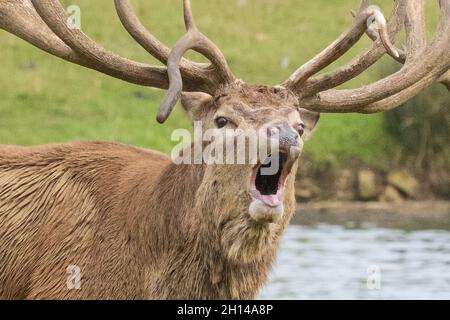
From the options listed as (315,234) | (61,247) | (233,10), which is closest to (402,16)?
(61,247)

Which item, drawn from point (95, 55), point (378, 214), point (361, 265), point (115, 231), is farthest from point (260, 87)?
point (378, 214)

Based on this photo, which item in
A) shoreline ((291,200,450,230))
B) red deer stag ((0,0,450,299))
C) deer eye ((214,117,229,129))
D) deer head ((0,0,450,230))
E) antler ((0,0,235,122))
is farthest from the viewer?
shoreline ((291,200,450,230))

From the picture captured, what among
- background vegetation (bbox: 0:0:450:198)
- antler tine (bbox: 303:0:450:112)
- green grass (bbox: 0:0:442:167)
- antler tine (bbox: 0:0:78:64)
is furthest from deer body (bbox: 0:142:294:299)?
background vegetation (bbox: 0:0:450:198)

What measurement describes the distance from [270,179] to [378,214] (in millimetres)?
14214

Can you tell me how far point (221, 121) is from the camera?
8.70 m

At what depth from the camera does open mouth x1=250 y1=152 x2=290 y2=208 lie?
328 inches

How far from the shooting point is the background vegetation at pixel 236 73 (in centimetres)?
2467

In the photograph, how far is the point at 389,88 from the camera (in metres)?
9.60

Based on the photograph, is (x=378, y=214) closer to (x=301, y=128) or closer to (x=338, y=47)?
(x=338, y=47)

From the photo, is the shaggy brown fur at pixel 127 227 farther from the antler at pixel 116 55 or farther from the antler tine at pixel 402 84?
the antler tine at pixel 402 84

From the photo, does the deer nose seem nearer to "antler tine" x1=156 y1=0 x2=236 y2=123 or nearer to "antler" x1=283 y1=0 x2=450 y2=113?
"antler tine" x1=156 y1=0 x2=236 y2=123

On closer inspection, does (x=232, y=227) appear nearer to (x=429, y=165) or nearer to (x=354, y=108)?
(x=354, y=108)

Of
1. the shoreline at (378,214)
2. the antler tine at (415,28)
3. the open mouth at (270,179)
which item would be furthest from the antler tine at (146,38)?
the shoreline at (378,214)

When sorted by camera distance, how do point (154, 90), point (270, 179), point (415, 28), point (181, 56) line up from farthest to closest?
point (154, 90) < point (415, 28) < point (181, 56) < point (270, 179)
